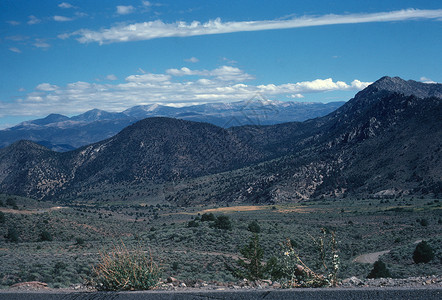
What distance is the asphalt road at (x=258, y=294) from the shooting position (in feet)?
16.7

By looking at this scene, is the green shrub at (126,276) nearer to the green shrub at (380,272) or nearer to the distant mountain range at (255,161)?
the green shrub at (380,272)

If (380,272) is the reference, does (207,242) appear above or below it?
below

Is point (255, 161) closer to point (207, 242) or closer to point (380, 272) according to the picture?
point (207, 242)

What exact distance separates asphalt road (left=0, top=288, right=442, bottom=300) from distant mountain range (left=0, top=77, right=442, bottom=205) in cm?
6964

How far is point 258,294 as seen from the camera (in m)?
5.51

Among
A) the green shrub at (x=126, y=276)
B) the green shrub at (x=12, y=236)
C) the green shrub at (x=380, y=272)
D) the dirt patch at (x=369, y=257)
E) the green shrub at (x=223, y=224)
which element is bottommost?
the dirt patch at (x=369, y=257)

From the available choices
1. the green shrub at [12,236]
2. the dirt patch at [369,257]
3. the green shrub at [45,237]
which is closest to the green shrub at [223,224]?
the dirt patch at [369,257]

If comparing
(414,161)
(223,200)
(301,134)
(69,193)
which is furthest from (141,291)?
(301,134)

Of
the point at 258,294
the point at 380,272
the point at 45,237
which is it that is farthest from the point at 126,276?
the point at 45,237

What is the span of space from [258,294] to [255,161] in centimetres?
12575

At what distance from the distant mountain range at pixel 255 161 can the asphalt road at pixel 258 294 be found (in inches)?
2742

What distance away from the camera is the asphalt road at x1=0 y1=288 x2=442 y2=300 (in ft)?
16.7

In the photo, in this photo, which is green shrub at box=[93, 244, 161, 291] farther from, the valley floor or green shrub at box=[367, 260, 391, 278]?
green shrub at box=[367, 260, 391, 278]

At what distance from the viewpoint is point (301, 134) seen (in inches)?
6727
